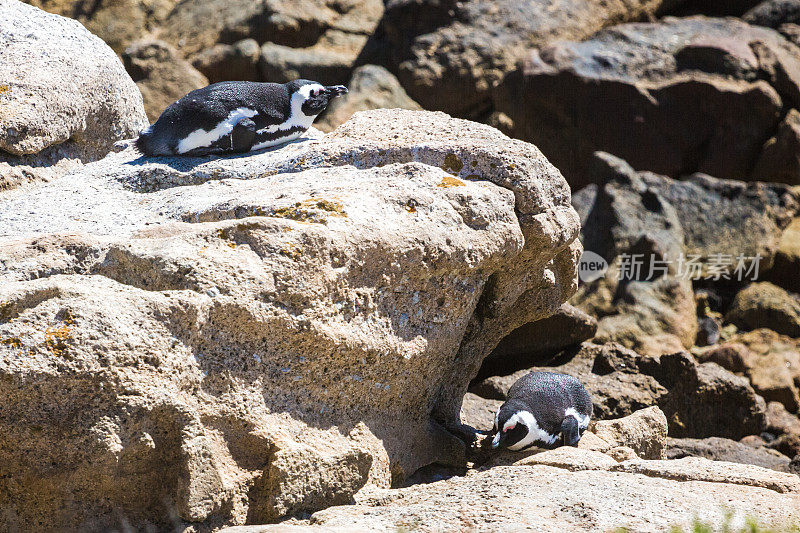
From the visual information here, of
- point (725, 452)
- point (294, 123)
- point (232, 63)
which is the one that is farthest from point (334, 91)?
point (232, 63)

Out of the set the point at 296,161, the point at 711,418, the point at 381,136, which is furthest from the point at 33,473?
the point at 711,418

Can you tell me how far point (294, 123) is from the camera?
580 cm

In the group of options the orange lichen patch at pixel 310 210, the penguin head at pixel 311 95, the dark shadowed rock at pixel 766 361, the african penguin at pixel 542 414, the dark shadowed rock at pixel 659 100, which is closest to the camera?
the orange lichen patch at pixel 310 210

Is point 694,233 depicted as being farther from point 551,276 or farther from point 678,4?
point 551,276

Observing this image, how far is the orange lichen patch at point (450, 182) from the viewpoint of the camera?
4852 mm

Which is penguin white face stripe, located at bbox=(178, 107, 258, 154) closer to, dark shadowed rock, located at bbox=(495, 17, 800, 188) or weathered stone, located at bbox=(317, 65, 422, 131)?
weathered stone, located at bbox=(317, 65, 422, 131)

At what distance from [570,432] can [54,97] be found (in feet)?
12.2

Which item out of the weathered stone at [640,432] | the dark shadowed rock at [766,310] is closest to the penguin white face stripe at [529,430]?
the weathered stone at [640,432]

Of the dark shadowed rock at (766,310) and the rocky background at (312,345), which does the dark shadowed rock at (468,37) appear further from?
the rocky background at (312,345)

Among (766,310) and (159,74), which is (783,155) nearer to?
(766,310)

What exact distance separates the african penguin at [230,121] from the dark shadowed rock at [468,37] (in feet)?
29.8

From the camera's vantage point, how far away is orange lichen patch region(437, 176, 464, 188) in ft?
15.9

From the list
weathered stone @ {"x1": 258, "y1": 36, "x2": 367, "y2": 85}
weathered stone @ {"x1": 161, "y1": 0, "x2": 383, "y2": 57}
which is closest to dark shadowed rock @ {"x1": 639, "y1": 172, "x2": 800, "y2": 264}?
weathered stone @ {"x1": 258, "y1": 36, "x2": 367, "y2": 85}

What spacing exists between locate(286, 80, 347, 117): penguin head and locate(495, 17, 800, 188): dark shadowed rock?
26.7 feet
